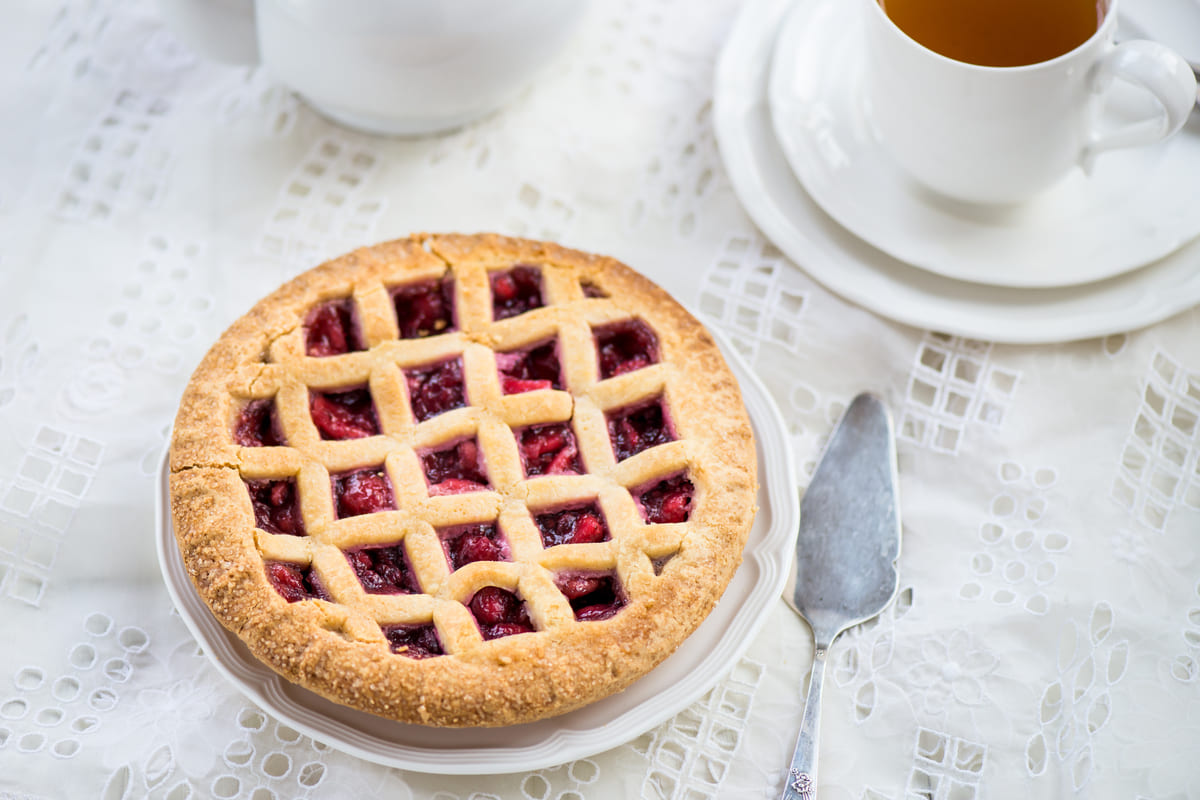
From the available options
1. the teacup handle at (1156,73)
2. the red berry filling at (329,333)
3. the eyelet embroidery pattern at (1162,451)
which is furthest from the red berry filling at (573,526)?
the teacup handle at (1156,73)

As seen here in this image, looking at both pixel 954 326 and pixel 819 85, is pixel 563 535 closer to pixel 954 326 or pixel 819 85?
pixel 954 326

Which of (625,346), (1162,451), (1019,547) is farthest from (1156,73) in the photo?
(625,346)

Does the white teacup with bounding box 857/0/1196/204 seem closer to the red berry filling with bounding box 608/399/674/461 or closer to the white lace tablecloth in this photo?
the white lace tablecloth

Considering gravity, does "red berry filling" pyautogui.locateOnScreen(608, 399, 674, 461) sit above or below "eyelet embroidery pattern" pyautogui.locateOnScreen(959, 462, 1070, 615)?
above

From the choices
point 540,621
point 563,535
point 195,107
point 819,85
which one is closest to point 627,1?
point 819,85

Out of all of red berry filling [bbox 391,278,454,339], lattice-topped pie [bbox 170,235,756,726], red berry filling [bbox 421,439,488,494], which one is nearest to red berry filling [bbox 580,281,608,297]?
lattice-topped pie [bbox 170,235,756,726]

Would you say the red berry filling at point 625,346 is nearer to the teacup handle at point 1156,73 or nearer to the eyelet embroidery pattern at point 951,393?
the eyelet embroidery pattern at point 951,393
